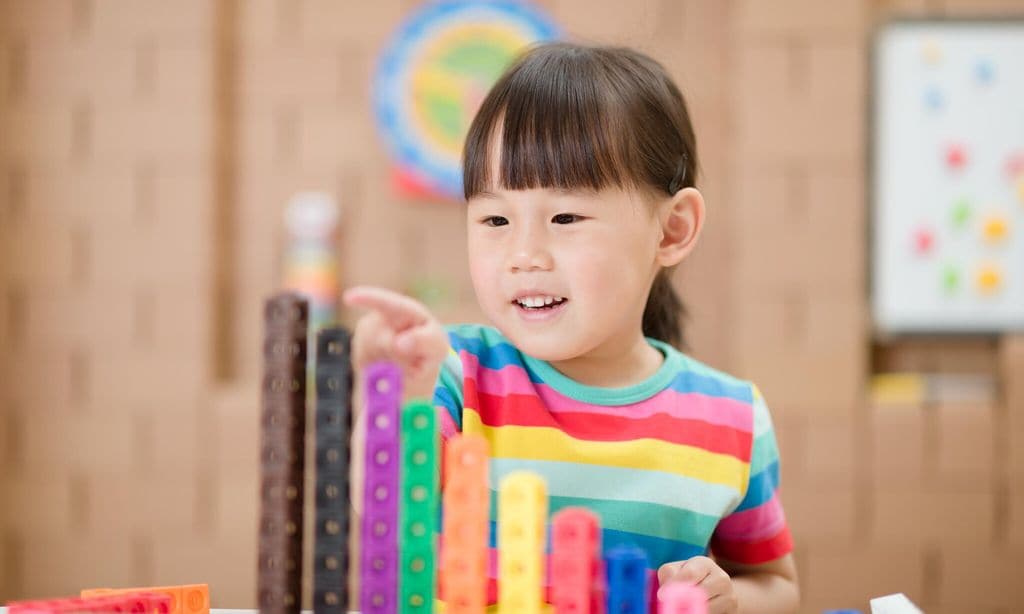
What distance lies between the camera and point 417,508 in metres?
0.58

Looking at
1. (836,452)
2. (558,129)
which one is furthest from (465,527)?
(836,452)

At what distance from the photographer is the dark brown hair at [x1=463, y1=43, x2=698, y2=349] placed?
32.9 inches

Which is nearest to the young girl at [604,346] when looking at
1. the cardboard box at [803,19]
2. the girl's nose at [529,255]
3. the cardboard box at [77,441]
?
the girl's nose at [529,255]

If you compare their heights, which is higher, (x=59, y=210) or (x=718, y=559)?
(x=59, y=210)

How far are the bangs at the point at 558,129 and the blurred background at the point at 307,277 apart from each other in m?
1.76

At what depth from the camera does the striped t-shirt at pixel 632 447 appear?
0.88m

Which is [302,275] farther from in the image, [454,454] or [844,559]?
[454,454]

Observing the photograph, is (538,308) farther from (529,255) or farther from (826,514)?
(826,514)

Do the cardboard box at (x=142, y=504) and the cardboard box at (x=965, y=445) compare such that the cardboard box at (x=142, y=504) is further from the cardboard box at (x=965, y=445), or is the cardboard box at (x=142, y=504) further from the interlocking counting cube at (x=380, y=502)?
the interlocking counting cube at (x=380, y=502)

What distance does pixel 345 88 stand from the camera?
9.18 feet

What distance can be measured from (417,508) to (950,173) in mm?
2324

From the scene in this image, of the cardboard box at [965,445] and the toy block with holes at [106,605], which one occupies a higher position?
the toy block with holes at [106,605]

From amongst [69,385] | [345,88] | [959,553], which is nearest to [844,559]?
[959,553]

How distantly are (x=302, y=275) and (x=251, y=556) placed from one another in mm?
694
